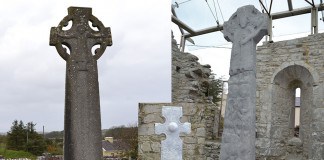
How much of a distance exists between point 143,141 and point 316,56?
5394 millimetres

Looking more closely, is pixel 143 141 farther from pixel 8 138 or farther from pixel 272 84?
pixel 8 138

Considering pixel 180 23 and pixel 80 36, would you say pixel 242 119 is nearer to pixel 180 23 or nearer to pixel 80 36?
pixel 80 36

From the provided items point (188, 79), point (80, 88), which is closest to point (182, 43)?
point (188, 79)

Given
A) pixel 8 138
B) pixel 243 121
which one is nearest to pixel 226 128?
pixel 243 121

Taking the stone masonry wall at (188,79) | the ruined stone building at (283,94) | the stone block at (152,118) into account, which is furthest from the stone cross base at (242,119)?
the stone masonry wall at (188,79)

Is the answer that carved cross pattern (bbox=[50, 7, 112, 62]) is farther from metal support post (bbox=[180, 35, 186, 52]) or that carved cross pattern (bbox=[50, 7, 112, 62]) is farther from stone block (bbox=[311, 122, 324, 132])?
metal support post (bbox=[180, 35, 186, 52])

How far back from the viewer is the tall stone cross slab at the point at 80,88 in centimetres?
422

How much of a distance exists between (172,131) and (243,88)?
104 centimetres

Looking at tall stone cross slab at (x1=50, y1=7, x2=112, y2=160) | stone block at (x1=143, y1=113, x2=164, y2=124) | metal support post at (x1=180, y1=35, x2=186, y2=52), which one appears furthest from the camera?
metal support post at (x1=180, y1=35, x2=186, y2=52)

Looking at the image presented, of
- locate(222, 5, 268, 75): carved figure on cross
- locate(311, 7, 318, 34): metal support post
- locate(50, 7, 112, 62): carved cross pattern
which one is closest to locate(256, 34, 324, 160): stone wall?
locate(311, 7, 318, 34): metal support post

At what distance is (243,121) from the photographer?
191 inches

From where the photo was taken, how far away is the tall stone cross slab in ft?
13.9

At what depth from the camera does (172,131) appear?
5.23m

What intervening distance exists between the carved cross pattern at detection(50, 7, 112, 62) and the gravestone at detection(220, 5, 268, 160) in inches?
61.7
